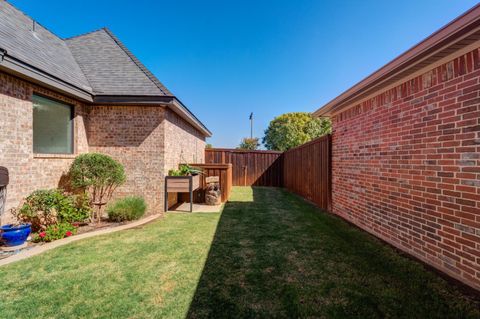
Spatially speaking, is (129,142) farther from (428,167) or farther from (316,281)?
(428,167)

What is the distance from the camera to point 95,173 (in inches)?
216

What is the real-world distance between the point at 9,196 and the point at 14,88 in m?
2.02

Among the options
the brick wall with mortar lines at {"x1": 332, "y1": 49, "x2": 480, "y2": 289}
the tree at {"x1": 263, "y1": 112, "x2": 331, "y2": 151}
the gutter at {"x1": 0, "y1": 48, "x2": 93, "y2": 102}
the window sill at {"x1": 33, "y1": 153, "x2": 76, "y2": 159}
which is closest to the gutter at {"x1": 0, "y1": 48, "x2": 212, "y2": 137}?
the gutter at {"x1": 0, "y1": 48, "x2": 93, "y2": 102}

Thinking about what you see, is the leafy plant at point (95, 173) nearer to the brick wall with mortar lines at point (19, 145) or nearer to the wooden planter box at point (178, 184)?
the brick wall with mortar lines at point (19, 145)

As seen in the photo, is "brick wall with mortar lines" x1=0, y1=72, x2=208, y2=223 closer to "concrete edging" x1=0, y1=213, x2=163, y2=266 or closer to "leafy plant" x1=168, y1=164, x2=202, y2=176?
"leafy plant" x1=168, y1=164, x2=202, y2=176

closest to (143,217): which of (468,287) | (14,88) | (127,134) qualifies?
(127,134)

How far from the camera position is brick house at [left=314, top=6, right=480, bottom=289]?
245 centimetres

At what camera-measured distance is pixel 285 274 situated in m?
2.81

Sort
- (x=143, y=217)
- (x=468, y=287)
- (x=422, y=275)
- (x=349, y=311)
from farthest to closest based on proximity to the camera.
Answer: (x=143, y=217)
(x=422, y=275)
(x=468, y=287)
(x=349, y=311)

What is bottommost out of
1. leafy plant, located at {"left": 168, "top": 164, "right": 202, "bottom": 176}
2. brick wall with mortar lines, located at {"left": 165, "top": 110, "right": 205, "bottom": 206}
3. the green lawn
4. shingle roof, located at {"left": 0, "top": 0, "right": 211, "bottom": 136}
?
the green lawn

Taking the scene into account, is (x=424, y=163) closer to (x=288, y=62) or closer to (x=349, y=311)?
(x=349, y=311)

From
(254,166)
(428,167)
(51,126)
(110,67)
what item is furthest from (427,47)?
(254,166)

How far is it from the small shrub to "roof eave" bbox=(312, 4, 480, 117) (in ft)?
20.7

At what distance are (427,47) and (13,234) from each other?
21.4ft
